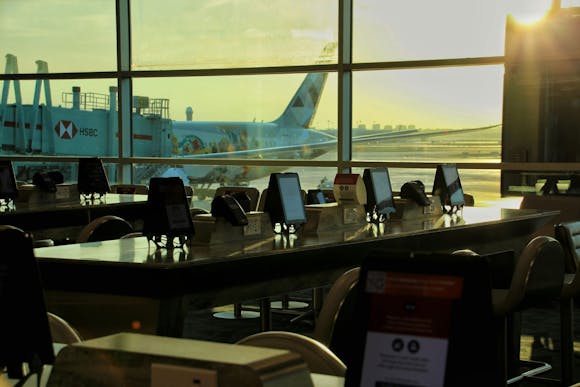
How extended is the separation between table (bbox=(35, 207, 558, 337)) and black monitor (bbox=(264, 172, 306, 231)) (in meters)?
0.10

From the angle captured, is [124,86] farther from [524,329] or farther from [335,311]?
[335,311]

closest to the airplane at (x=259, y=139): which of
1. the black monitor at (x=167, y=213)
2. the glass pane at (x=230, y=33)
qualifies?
the glass pane at (x=230, y=33)

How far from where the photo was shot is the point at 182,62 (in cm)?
1066

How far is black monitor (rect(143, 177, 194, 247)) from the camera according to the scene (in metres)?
3.95

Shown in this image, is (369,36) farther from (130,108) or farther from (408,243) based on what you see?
(408,243)

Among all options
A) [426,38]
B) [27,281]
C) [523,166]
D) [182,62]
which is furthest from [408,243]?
[182,62]

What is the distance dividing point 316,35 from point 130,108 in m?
2.46

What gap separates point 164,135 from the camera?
1098cm

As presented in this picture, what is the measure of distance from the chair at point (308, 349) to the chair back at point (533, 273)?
86.7 inches

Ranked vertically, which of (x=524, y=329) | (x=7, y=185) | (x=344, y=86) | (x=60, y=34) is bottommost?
(x=524, y=329)

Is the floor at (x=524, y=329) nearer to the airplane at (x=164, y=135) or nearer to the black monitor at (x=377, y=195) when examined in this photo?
the black monitor at (x=377, y=195)

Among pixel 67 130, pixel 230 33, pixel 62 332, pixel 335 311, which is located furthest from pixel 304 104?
pixel 62 332

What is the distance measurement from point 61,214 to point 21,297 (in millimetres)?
5378

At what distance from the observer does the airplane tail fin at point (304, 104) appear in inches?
390
